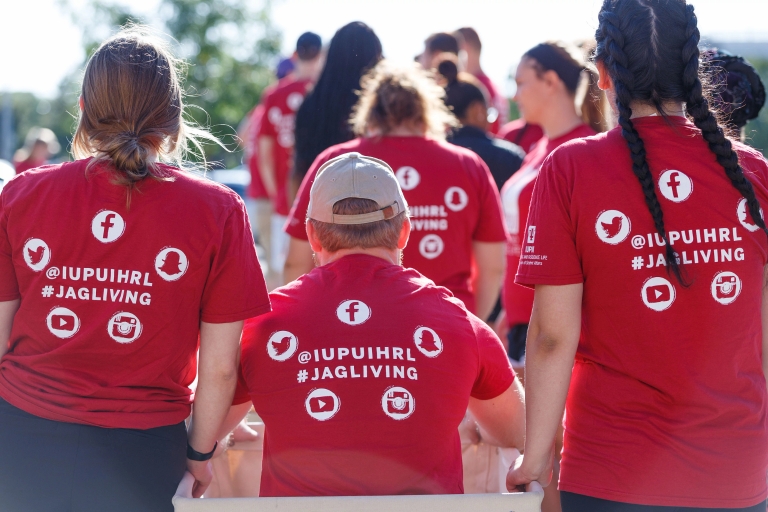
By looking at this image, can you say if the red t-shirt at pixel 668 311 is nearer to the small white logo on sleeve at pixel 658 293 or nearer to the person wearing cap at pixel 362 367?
the small white logo on sleeve at pixel 658 293

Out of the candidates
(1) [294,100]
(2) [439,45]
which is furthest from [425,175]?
(1) [294,100]

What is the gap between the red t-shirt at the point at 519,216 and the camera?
12.6 ft

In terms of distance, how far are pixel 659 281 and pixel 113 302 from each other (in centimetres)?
133

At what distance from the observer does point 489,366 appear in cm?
224

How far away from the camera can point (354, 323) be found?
6.82 feet

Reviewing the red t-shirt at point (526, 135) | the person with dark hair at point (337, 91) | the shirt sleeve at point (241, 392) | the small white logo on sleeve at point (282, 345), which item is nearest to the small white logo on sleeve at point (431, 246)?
the person with dark hair at point (337, 91)

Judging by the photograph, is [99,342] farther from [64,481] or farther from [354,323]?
[354,323]

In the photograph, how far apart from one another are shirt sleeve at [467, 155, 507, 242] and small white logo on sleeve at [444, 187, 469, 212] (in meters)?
0.09

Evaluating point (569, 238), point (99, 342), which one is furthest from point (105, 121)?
point (569, 238)

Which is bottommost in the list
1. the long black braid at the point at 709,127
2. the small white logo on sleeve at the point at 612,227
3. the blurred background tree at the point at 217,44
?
the blurred background tree at the point at 217,44

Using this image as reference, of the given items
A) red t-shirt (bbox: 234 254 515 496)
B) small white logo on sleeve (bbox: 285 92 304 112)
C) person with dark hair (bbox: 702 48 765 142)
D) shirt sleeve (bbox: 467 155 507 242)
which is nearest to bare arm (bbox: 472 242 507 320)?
shirt sleeve (bbox: 467 155 507 242)

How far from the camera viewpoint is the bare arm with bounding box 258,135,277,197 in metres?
6.72

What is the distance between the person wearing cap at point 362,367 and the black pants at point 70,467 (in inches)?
12.5

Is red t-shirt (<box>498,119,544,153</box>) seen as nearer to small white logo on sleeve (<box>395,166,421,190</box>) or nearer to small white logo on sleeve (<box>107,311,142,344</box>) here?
small white logo on sleeve (<box>395,166,421,190</box>)
